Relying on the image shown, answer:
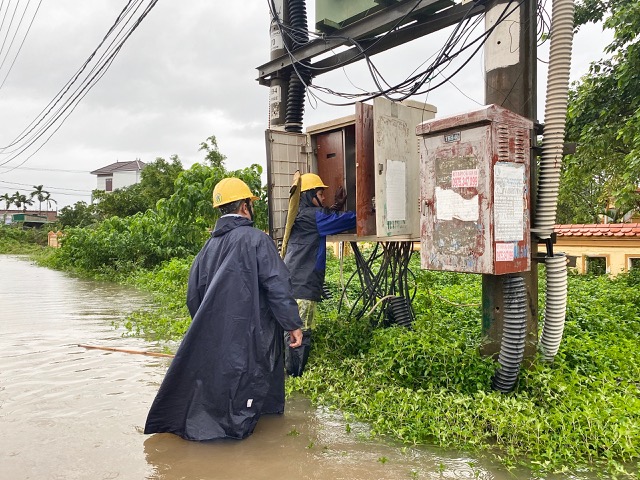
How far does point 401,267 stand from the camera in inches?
222

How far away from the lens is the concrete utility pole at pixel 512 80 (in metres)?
4.07

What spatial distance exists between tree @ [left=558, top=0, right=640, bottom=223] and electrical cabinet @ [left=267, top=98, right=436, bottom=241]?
16.0 ft

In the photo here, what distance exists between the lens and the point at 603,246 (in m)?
13.0

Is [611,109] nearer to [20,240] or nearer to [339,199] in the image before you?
[339,199]

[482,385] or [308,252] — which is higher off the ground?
[308,252]

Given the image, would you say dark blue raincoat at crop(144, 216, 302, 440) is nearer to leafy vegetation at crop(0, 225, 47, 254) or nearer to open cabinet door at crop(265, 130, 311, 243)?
open cabinet door at crop(265, 130, 311, 243)

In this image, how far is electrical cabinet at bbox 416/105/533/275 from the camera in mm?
3732

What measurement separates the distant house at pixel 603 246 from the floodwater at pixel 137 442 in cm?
968

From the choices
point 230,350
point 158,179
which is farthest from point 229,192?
point 158,179

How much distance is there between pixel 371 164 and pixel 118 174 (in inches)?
2400

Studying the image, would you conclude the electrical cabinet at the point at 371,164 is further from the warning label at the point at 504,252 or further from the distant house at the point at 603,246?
the distant house at the point at 603,246

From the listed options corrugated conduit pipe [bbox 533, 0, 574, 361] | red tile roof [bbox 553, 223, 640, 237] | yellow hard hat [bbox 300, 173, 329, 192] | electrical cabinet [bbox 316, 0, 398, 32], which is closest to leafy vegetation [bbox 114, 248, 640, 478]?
corrugated conduit pipe [bbox 533, 0, 574, 361]

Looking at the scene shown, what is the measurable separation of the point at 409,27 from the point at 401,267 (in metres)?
2.33

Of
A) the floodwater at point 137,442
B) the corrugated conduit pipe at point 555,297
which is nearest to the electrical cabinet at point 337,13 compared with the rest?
the corrugated conduit pipe at point 555,297
